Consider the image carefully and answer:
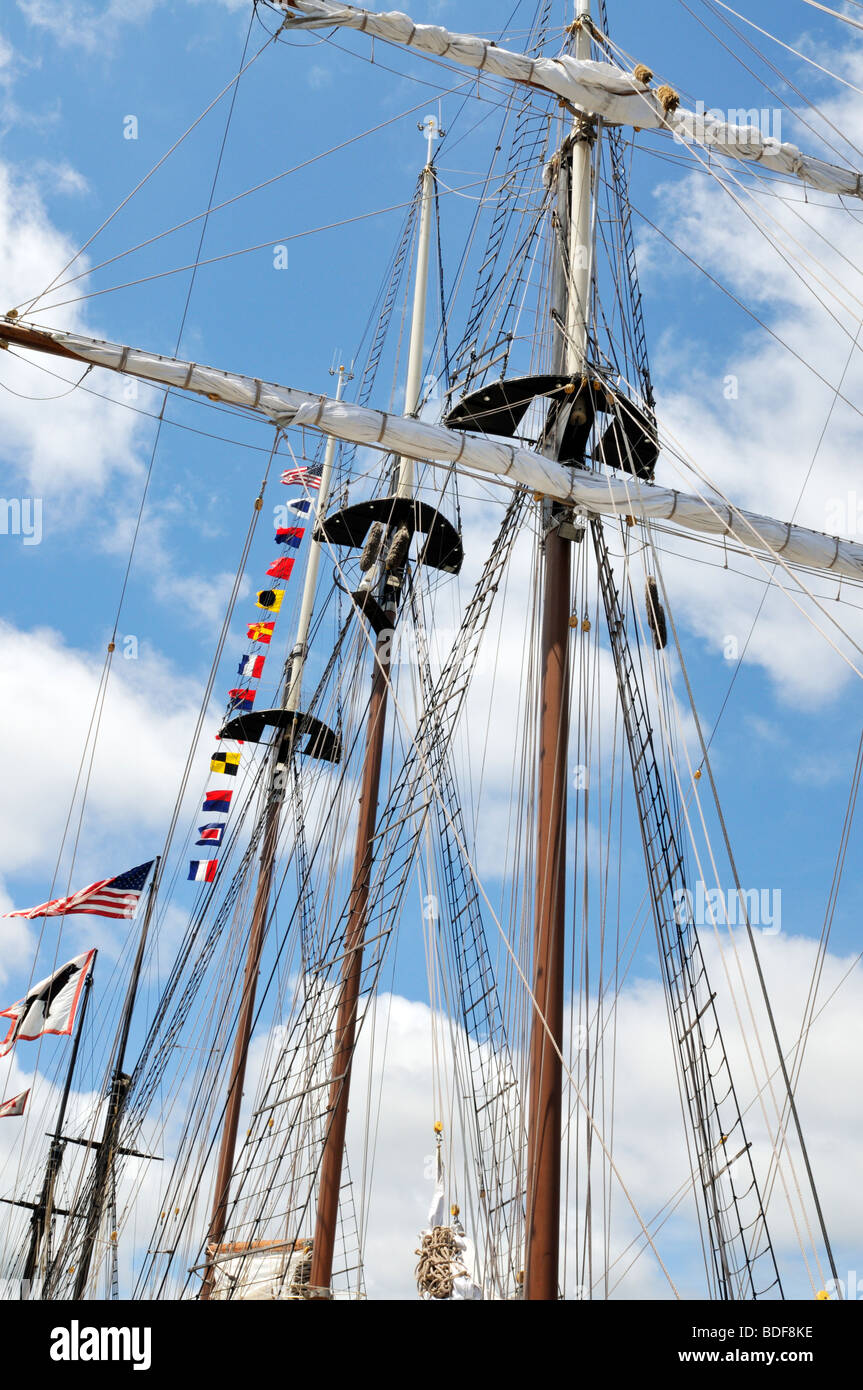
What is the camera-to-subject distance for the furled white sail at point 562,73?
55.0 feet

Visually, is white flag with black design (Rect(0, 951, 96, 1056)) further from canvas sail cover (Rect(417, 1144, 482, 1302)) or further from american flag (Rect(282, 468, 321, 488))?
american flag (Rect(282, 468, 321, 488))

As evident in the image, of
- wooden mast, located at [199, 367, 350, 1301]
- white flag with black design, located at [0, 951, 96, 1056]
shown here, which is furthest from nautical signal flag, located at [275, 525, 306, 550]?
white flag with black design, located at [0, 951, 96, 1056]

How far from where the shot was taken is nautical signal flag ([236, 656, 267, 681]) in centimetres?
3005

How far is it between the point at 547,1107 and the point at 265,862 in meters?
17.0

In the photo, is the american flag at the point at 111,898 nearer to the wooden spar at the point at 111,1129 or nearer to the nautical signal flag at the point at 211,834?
the wooden spar at the point at 111,1129

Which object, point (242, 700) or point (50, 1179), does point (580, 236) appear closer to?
point (242, 700)

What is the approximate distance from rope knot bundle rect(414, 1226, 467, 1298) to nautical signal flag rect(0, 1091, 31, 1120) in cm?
982

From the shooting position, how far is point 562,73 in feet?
56.3

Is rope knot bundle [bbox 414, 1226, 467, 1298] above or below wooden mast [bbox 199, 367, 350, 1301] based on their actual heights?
below

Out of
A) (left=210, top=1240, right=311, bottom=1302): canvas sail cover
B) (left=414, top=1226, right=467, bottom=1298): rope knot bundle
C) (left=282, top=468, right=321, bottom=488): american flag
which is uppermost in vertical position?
(left=282, top=468, right=321, bottom=488): american flag

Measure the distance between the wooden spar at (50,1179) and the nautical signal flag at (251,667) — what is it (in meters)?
8.43

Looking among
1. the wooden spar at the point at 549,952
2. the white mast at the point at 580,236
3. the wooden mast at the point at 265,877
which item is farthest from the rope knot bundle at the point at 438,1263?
the white mast at the point at 580,236

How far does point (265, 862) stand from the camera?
90.8ft

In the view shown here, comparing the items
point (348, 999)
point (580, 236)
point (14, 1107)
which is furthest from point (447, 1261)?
point (580, 236)
